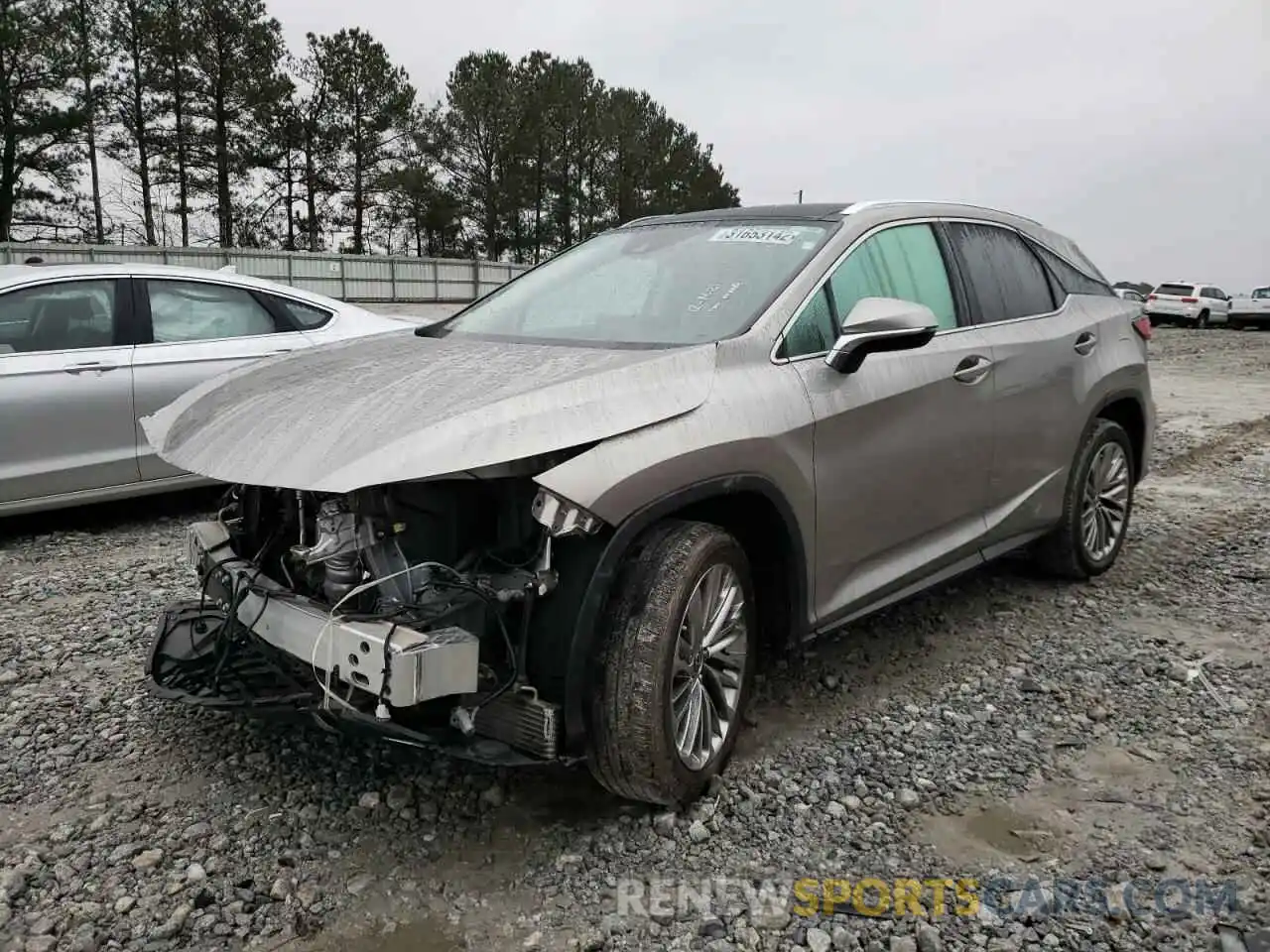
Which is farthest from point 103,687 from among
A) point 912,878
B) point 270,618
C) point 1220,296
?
point 1220,296

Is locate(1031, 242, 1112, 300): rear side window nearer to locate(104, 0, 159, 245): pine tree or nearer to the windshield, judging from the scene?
the windshield

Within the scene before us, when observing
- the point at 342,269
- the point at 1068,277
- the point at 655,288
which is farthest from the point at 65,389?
the point at 342,269

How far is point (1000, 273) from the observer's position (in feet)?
14.5

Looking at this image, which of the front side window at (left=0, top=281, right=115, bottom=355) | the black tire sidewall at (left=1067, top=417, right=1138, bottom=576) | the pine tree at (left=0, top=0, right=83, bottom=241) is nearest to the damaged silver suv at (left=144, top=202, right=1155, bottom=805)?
the black tire sidewall at (left=1067, top=417, right=1138, bottom=576)

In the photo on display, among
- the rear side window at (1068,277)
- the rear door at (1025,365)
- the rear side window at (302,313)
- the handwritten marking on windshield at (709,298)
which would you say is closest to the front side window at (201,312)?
the rear side window at (302,313)

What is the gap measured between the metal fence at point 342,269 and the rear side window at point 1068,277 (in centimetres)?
2215

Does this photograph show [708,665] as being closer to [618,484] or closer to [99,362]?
[618,484]

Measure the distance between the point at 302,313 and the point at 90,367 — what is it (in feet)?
4.45

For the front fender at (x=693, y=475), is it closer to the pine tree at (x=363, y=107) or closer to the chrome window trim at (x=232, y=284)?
the chrome window trim at (x=232, y=284)

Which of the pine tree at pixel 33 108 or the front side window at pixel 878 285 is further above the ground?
the pine tree at pixel 33 108

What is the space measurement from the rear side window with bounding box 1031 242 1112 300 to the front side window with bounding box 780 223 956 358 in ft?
3.21

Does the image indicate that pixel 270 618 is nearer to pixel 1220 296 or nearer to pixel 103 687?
pixel 103 687

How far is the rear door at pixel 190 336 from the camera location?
572cm

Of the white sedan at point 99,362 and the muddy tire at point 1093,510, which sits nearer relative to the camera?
the muddy tire at point 1093,510
